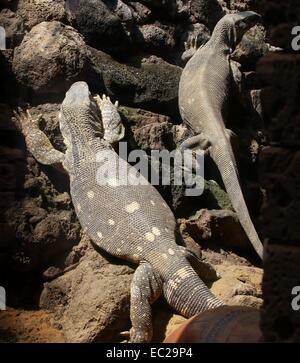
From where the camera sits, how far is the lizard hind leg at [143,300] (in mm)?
4449

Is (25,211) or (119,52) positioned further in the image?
(119,52)

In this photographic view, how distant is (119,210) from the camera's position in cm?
502

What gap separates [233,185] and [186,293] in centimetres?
178

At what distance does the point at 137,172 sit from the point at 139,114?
41.5 inches

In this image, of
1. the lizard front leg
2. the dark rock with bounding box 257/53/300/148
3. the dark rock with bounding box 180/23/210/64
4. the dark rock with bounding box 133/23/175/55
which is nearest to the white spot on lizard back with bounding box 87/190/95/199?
the lizard front leg

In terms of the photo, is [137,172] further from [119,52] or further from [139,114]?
[119,52]

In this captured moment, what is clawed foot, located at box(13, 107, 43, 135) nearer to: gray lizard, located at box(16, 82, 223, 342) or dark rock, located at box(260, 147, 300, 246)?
gray lizard, located at box(16, 82, 223, 342)

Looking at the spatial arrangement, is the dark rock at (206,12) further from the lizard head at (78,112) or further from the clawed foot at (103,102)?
the lizard head at (78,112)

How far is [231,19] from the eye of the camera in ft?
25.7

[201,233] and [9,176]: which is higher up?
[9,176]

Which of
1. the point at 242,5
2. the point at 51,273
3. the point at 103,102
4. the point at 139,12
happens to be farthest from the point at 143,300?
the point at 242,5

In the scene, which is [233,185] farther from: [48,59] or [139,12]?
[139,12]

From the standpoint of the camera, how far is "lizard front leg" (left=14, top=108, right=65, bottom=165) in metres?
5.42
